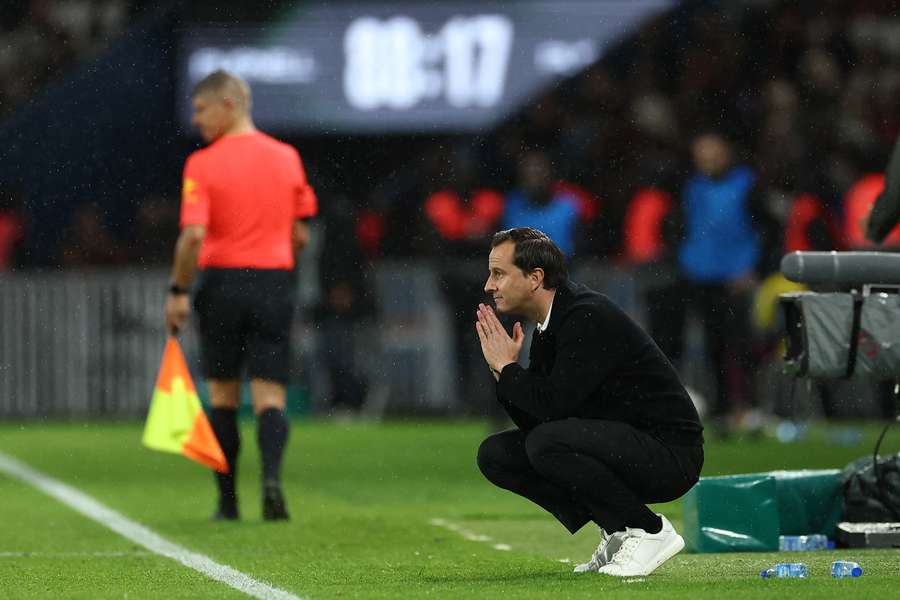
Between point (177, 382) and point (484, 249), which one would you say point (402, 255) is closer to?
point (484, 249)

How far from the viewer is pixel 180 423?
10.0 meters

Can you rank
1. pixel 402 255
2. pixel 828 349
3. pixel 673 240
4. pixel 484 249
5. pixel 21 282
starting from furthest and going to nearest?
pixel 402 255
pixel 21 282
pixel 484 249
pixel 673 240
pixel 828 349

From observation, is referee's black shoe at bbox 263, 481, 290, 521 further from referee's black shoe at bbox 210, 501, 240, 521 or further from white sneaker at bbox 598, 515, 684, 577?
white sneaker at bbox 598, 515, 684, 577

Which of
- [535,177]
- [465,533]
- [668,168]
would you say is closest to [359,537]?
[465,533]

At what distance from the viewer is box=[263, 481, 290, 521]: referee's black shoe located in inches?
392

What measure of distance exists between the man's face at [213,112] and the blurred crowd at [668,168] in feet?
19.4

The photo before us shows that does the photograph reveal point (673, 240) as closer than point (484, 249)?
Yes

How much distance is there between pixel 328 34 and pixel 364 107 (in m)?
0.84

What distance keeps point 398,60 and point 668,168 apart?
291cm

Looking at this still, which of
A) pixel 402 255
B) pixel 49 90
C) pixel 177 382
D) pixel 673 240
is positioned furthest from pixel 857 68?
pixel 177 382

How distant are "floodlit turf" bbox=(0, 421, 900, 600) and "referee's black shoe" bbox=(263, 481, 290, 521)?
9 cm

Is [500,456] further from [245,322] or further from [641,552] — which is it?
[245,322]

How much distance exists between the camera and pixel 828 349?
25.5 ft

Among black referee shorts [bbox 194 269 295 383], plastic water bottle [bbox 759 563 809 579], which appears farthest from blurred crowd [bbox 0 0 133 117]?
plastic water bottle [bbox 759 563 809 579]
